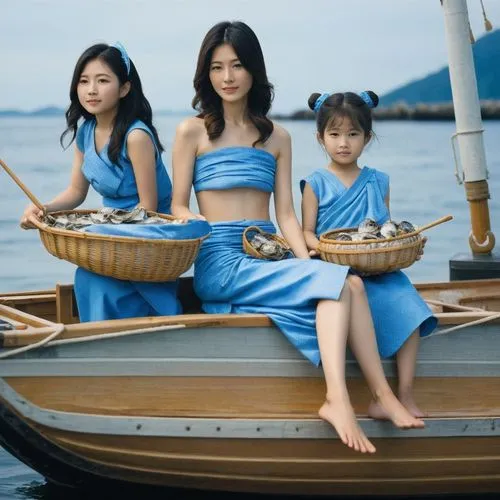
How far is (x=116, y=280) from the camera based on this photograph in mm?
4062

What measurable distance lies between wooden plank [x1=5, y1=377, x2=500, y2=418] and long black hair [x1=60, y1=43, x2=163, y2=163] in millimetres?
758

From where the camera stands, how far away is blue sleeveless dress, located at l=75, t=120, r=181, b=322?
13.3ft

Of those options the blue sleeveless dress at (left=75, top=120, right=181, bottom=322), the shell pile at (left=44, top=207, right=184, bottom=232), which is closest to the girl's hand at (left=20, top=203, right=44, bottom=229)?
the shell pile at (left=44, top=207, right=184, bottom=232)

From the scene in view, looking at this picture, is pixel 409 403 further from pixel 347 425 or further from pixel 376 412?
pixel 347 425

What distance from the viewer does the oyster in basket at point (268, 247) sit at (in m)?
4.17

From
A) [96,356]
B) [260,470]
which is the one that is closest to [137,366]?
[96,356]

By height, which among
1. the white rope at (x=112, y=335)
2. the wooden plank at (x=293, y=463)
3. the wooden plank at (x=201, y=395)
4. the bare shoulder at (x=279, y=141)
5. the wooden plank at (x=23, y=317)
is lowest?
the wooden plank at (x=293, y=463)

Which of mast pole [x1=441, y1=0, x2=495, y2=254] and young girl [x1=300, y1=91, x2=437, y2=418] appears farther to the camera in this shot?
mast pole [x1=441, y1=0, x2=495, y2=254]

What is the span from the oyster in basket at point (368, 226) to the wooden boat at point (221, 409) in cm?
35

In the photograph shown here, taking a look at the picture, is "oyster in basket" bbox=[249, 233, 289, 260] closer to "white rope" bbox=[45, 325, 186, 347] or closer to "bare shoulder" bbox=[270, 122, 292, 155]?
"bare shoulder" bbox=[270, 122, 292, 155]

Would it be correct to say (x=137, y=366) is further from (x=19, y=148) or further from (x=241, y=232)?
(x=19, y=148)

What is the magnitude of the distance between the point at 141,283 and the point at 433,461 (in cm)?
104

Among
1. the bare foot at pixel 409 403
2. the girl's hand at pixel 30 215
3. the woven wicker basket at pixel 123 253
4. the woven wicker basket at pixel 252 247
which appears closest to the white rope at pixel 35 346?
the woven wicker basket at pixel 123 253

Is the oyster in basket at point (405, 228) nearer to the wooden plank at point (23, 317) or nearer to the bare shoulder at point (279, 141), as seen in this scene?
the bare shoulder at point (279, 141)
